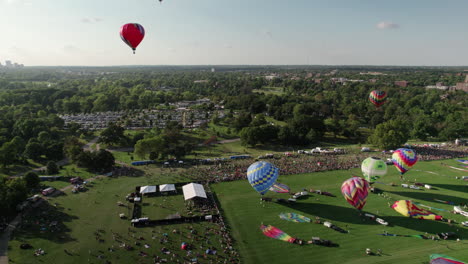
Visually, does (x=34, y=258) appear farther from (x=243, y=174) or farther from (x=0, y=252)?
(x=243, y=174)

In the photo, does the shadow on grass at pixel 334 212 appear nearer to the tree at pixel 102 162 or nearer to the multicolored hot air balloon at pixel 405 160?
the multicolored hot air balloon at pixel 405 160

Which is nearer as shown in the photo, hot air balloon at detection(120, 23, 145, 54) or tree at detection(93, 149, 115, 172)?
hot air balloon at detection(120, 23, 145, 54)

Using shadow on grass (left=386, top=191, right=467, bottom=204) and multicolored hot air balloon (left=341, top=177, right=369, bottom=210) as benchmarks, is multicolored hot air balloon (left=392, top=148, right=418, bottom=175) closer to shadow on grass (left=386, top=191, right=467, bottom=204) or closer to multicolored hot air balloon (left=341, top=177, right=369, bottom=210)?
shadow on grass (left=386, top=191, right=467, bottom=204)

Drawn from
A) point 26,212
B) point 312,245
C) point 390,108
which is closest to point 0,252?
point 26,212

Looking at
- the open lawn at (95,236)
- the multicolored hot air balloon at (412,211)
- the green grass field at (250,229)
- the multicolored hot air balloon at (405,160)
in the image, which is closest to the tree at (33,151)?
the green grass field at (250,229)

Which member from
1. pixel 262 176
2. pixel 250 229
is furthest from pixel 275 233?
pixel 262 176

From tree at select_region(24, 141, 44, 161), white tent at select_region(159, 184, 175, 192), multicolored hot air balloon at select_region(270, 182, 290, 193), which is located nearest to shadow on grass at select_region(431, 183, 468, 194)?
multicolored hot air balloon at select_region(270, 182, 290, 193)
